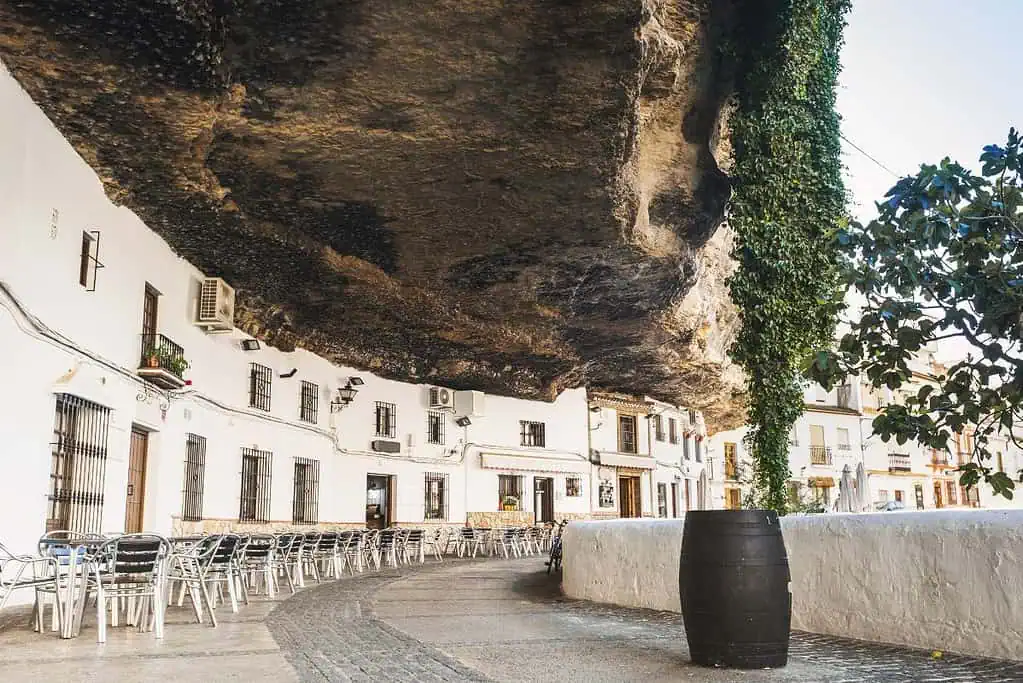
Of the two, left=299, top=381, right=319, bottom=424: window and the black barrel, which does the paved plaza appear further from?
left=299, top=381, right=319, bottom=424: window

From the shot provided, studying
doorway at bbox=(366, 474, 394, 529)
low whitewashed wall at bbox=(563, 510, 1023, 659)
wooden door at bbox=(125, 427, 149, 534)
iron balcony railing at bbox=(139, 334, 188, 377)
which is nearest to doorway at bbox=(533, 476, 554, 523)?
doorway at bbox=(366, 474, 394, 529)

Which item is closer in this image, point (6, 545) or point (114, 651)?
point (114, 651)

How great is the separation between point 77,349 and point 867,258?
310 inches

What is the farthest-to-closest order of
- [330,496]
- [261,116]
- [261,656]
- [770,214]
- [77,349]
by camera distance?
[330,496]
[770,214]
[77,349]
[261,116]
[261,656]

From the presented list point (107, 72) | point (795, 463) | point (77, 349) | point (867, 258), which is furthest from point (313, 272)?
point (795, 463)

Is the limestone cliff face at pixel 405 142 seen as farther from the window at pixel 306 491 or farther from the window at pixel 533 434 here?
the window at pixel 533 434

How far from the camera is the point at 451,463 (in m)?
21.7

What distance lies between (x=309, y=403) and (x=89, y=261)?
8.11 meters

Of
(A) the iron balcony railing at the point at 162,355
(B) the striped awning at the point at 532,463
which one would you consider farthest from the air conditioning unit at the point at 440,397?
(A) the iron balcony railing at the point at 162,355

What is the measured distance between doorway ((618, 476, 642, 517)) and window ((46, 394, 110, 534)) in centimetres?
1812

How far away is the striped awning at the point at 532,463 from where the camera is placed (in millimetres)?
22578

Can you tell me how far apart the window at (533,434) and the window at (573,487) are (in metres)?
1.35

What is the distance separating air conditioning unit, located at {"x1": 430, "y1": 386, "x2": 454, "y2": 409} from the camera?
2119 cm

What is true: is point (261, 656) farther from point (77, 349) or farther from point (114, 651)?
point (77, 349)
